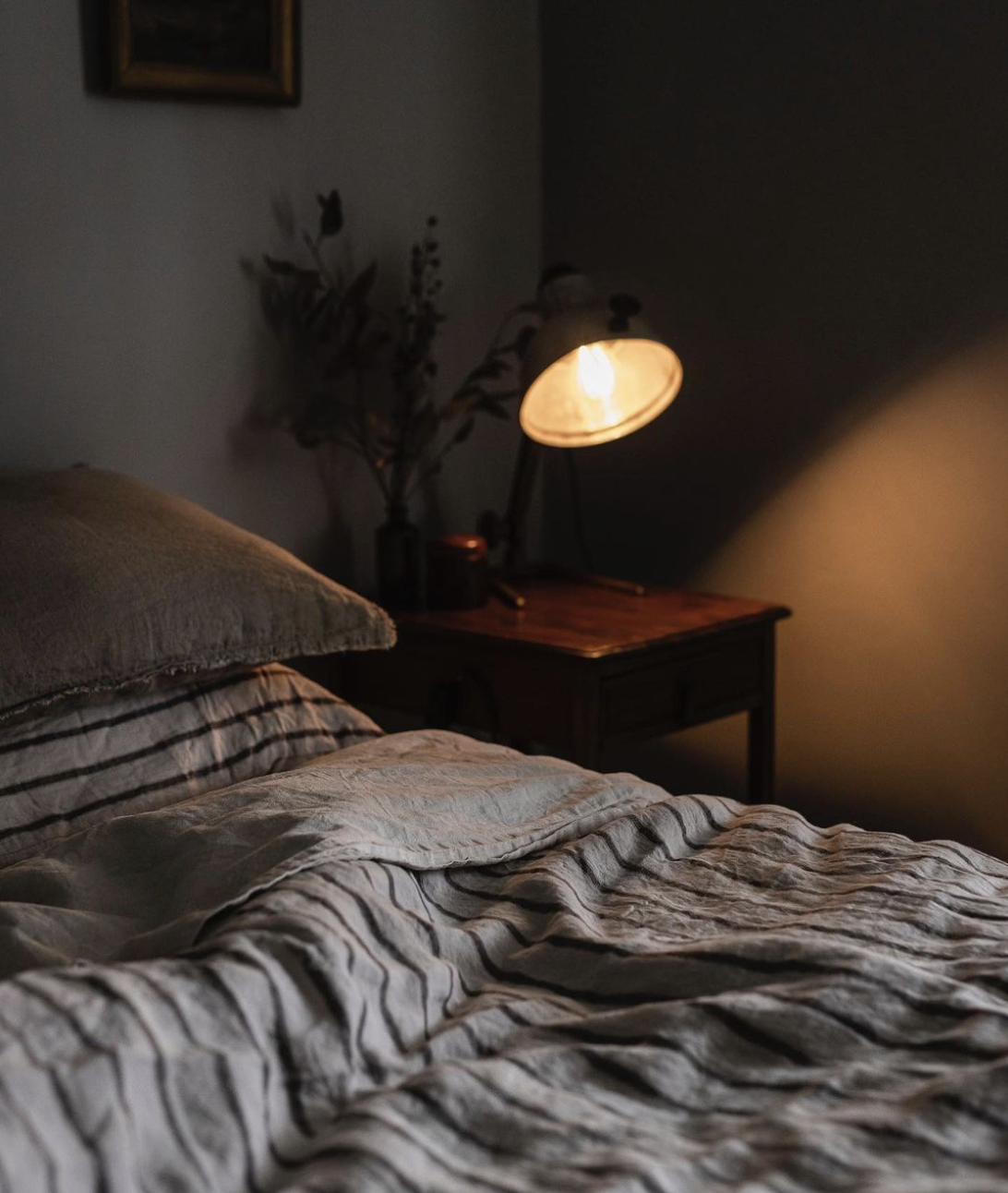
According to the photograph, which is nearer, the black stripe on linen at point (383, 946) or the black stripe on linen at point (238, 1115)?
the black stripe on linen at point (238, 1115)

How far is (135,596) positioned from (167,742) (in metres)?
0.16

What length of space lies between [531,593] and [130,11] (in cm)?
103

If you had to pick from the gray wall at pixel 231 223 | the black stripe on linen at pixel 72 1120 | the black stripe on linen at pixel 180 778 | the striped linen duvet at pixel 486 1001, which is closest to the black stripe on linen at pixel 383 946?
the striped linen duvet at pixel 486 1001

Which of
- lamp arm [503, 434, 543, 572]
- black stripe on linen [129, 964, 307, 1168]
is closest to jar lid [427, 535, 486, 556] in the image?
lamp arm [503, 434, 543, 572]

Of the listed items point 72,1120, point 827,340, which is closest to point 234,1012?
point 72,1120

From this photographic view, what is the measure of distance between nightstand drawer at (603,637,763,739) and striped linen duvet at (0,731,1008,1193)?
70cm

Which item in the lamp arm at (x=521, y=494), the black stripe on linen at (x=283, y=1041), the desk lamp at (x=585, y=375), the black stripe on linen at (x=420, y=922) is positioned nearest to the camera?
the black stripe on linen at (x=283, y=1041)

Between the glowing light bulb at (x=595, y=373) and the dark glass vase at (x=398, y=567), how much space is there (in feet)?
1.16

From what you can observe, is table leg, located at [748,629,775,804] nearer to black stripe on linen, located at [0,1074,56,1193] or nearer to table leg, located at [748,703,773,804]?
table leg, located at [748,703,773,804]

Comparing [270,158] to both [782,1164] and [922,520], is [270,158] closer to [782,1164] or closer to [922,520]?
[922,520]

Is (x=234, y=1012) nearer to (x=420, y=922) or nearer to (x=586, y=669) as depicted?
(x=420, y=922)

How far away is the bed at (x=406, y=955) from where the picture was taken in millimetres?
811

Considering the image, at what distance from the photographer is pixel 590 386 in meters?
2.27

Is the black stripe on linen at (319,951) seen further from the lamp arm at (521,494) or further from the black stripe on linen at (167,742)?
the lamp arm at (521,494)
